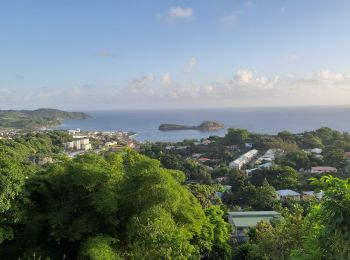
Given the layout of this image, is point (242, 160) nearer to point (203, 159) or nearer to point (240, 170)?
point (203, 159)

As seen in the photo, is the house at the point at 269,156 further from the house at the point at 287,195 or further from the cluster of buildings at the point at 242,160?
the house at the point at 287,195

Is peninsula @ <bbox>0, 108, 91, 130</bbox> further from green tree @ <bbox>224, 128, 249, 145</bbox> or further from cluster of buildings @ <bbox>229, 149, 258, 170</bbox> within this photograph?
cluster of buildings @ <bbox>229, 149, 258, 170</bbox>

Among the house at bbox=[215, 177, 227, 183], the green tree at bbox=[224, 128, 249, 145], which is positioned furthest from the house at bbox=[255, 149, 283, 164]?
the house at bbox=[215, 177, 227, 183]

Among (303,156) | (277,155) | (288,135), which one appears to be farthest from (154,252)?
(288,135)

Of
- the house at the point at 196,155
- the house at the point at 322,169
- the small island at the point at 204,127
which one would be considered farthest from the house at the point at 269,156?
the small island at the point at 204,127

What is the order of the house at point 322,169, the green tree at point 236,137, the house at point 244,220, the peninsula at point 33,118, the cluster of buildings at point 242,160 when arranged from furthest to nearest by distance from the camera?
the peninsula at point 33,118 < the green tree at point 236,137 < the cluster of buildings at point 242,160 < the house at point 322,169 < the house at point 244,220
